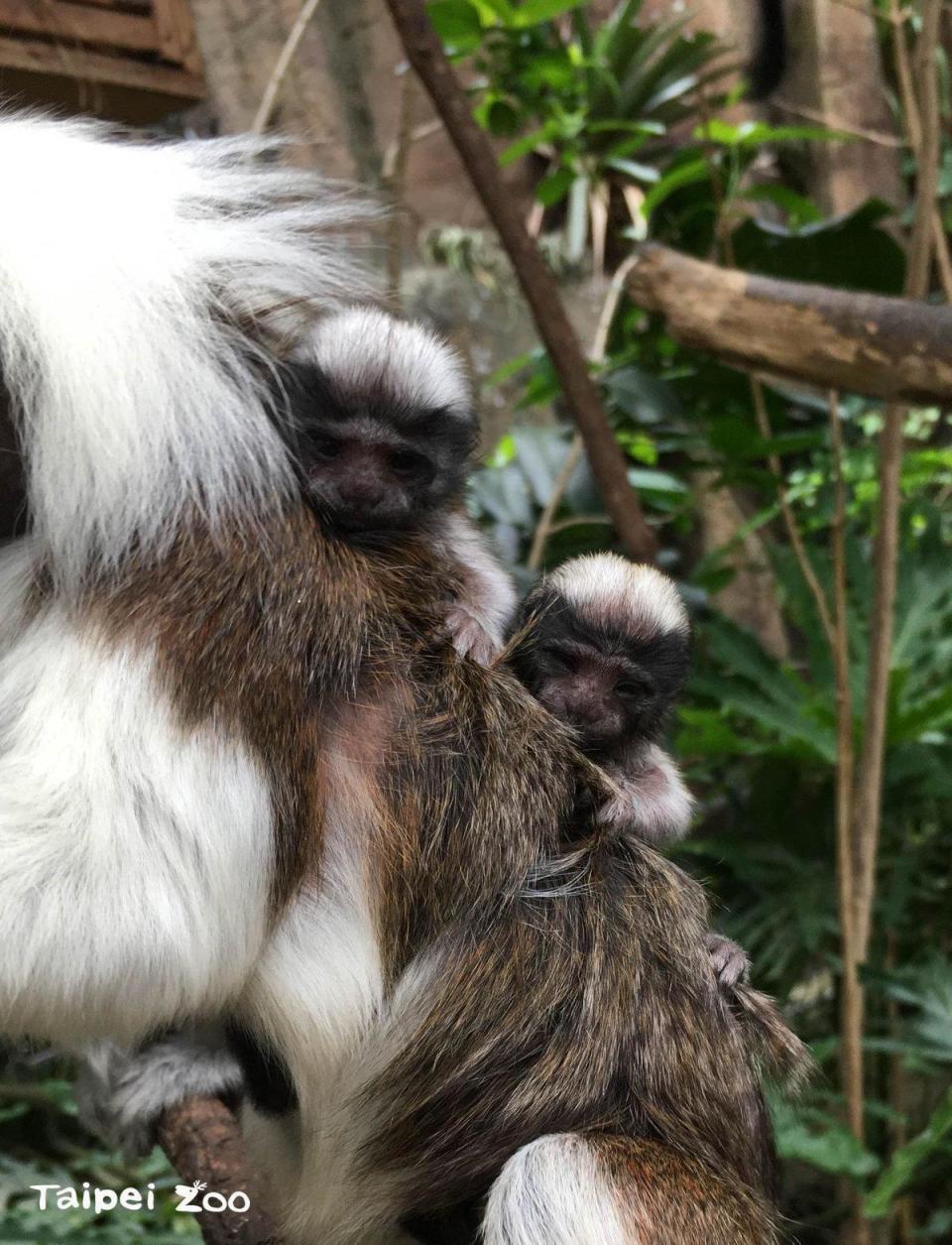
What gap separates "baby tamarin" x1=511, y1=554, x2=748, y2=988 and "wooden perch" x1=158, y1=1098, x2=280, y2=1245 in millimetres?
802

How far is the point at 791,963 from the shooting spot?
429cm

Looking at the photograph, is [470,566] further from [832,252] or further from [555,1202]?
[832,252]

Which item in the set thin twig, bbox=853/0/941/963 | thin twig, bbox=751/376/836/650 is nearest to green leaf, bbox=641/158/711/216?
thin twig, bbox=751/376/836/650

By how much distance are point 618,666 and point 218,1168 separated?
1040mm

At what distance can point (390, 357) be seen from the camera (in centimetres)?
201

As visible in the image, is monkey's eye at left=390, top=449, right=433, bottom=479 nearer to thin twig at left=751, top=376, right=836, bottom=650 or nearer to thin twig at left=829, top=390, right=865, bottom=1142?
thin twig at left=829, top=390, right=865, bottom=1142

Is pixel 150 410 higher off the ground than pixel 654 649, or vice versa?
pixel 150 410

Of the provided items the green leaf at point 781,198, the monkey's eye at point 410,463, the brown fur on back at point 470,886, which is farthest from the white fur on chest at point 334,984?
the green leaf at point 781,198

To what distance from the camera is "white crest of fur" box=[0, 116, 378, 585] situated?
1531 millimetres

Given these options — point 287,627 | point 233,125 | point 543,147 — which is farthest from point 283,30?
point 287,627

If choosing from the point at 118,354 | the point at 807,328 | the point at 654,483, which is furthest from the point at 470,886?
the point at 654,483

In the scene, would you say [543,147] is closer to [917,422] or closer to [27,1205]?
[917,422]

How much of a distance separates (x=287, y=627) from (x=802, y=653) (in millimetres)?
Answer: 4917

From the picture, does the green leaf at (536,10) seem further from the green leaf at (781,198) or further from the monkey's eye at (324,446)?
the monkey's eye at (324,446)
